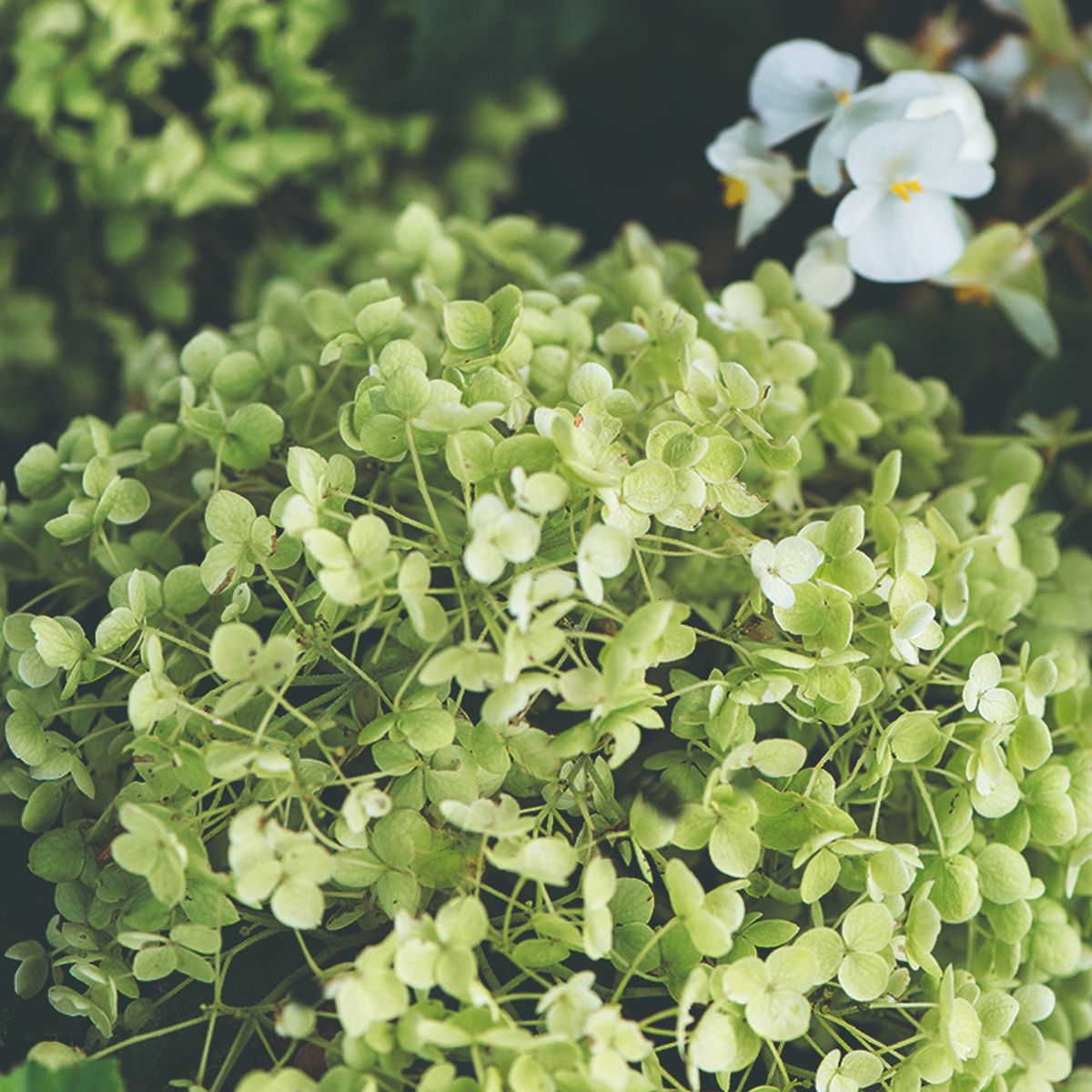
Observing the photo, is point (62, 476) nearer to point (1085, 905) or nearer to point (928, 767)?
point (928, 767)

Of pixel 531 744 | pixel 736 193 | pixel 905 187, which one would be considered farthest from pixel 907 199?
pixel 531 744

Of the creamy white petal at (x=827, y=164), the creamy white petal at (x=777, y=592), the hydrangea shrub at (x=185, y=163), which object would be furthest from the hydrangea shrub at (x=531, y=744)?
the hydrangea shrub at (x=185, y=163)

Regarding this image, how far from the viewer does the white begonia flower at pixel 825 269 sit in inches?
26.8

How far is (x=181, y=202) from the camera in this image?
0.80 m

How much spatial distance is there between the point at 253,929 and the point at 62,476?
25 centimetres

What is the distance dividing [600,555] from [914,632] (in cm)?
14

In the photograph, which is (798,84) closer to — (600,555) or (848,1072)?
(600,555)

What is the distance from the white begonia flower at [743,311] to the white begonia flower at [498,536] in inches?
9.2

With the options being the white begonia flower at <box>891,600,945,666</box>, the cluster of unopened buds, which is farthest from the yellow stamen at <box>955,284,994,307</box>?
the white begonia flower at <box>891,600,945,666</box>

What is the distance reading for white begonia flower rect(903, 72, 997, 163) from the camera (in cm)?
64

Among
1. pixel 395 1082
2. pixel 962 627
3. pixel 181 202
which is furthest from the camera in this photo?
pixel 181 202

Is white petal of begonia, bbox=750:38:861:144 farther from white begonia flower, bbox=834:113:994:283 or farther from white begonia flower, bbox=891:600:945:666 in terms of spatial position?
white begonia flower, bbox=891:600:945:666

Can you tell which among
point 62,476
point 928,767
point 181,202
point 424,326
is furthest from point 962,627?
point 181,202

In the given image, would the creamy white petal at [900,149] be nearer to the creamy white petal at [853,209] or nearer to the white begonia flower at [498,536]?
the creamy white petal at [853,209]
